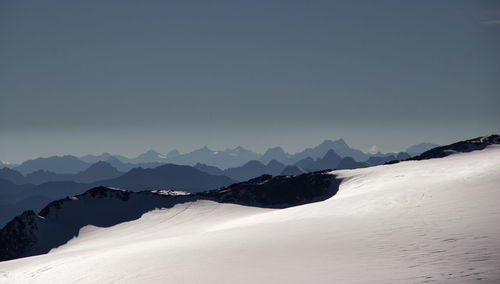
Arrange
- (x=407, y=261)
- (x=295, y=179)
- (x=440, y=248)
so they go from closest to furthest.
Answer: (x=407, y=261)
(x=440, y=248)
(x=295, y=179)

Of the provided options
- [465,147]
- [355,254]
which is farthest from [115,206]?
[465,147]

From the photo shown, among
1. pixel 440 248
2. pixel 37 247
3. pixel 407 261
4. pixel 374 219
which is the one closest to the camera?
pixel 407 261

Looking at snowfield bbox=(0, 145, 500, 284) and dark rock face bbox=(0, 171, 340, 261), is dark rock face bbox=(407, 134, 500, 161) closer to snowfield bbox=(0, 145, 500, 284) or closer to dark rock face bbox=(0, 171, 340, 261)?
dark rock face bbox=(0, 171, 340, 261)

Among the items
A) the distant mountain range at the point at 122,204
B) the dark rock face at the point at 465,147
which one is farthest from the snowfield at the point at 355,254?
the dark rock face at the point at 465,147

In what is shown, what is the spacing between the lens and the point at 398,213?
27078 mm

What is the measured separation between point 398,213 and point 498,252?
524 inches

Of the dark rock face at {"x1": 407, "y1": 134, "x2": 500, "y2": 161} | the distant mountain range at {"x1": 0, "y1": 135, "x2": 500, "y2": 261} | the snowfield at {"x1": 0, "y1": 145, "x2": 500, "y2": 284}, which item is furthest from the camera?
the dark rock face at {"x1": 407, "y1": 134, "x2": 500, "y2": 161}

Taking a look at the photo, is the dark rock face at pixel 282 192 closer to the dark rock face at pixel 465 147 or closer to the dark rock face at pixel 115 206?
the dark rock face at pixel 115 206

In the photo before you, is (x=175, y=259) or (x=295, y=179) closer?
(x=175, y=259)

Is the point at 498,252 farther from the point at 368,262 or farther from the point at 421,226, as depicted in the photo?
the point at 421,226

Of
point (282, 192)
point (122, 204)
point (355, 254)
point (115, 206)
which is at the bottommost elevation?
point (282, 192)

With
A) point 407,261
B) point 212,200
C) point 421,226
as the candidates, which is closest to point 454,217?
point 421,226

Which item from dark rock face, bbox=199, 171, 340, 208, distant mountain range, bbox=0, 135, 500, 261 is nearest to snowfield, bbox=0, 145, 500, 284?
dark rock face, bbox=199, 171, 340, 208

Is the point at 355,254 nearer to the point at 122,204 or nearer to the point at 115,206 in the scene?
the point at 122,204
